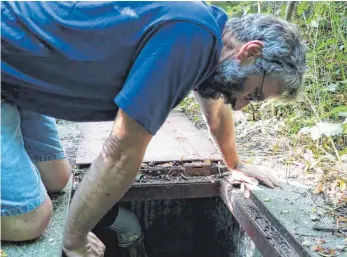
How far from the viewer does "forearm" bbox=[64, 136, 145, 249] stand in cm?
175

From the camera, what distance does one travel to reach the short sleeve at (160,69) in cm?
161

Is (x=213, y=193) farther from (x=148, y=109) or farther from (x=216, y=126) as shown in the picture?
(x=148, y=109)

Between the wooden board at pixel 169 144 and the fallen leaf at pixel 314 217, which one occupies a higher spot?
the fallen leaf at pixel 314 217

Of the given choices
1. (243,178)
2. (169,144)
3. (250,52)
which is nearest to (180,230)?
(169,144)

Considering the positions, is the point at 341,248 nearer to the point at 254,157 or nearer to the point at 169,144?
the point at 254,157

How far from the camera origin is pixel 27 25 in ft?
5.75

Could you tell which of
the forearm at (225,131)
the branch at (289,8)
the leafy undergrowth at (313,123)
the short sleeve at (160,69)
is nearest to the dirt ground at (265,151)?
the leafy undergrowth at (313,123)

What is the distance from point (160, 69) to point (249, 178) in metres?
1.33

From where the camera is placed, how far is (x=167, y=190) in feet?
9.29

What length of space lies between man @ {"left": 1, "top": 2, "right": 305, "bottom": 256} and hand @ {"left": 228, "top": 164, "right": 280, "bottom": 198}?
2.54 feet

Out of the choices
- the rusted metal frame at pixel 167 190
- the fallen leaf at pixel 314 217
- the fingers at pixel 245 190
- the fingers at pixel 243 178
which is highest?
the fallen leaf at pixel 314 217

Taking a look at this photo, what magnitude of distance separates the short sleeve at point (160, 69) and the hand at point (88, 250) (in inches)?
27.1

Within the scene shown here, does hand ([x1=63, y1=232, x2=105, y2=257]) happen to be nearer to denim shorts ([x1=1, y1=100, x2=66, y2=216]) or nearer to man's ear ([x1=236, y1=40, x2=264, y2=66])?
denim shorts ([x1=1, y1=100, x2=66, y2=216])

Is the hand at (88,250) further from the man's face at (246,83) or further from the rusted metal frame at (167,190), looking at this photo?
the man's face at (246,83)
